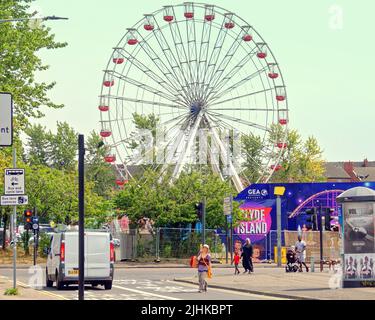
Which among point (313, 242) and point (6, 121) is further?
point (313, 242)

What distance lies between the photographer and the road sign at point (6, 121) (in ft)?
71.8

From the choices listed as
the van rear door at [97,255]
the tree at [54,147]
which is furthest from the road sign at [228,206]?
the tree at [54,147]

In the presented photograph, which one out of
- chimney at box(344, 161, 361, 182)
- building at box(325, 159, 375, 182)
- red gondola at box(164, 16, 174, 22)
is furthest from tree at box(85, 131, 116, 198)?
red gondola at box(164, 16, 174, 22)

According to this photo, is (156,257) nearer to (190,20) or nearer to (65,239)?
(190,20)

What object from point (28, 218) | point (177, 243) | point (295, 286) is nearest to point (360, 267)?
point (295, 286)

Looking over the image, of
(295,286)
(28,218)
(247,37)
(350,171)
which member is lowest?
(295,286)

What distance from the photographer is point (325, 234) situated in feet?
206

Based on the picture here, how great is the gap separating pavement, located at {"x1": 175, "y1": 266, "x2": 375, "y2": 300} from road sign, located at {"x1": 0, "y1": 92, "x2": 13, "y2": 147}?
10103 mm

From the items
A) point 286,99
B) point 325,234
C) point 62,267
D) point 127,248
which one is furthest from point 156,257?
point 62,267

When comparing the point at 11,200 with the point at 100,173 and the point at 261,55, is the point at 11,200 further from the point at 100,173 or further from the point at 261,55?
the point at 100,173

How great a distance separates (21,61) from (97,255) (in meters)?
11.6

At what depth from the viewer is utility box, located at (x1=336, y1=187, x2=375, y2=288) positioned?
109 ft

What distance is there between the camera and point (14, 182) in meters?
28.3

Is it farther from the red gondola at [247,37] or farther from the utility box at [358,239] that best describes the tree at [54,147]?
the utility box at [358,239]
